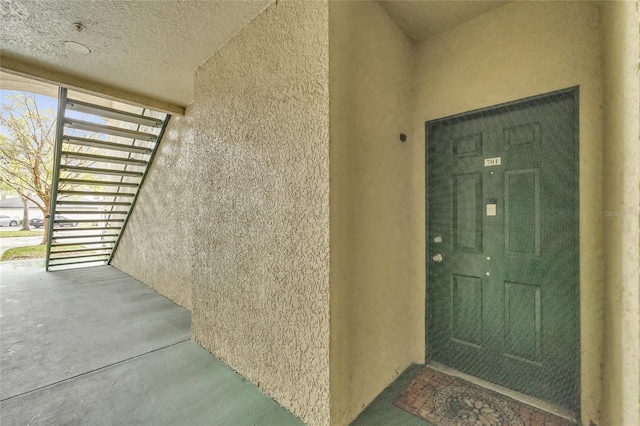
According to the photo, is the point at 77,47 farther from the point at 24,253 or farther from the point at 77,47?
the point at 24,253

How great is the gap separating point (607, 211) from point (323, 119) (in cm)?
174

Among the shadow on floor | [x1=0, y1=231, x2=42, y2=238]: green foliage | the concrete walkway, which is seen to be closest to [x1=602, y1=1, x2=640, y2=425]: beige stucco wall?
the shadow on floor

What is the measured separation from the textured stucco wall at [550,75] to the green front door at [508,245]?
0.20 feet

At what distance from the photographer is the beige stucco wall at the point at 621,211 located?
1.11 m

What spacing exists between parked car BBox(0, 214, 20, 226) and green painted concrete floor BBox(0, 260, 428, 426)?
15074 mm

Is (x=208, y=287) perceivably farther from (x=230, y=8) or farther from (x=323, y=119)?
(x=230, y=8)

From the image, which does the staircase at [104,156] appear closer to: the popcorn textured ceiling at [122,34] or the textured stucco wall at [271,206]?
the popcorn textured ceiling at [122,34]

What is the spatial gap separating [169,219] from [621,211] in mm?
4726

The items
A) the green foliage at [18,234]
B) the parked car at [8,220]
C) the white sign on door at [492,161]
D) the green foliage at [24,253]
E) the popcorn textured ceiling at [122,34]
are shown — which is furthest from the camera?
the parked car at [8,220]

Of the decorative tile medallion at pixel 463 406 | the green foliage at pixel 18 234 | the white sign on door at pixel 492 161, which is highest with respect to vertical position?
the white sign on door at pixel 492 161

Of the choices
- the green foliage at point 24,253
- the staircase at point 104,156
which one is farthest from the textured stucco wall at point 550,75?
the green foliage at point 24,253

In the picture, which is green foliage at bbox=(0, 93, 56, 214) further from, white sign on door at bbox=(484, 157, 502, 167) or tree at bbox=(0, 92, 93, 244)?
white sign on door at bbox=(484, 157, 502, 167)

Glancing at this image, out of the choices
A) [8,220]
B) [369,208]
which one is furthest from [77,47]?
[8,220]

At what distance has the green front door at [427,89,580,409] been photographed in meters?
1.67
